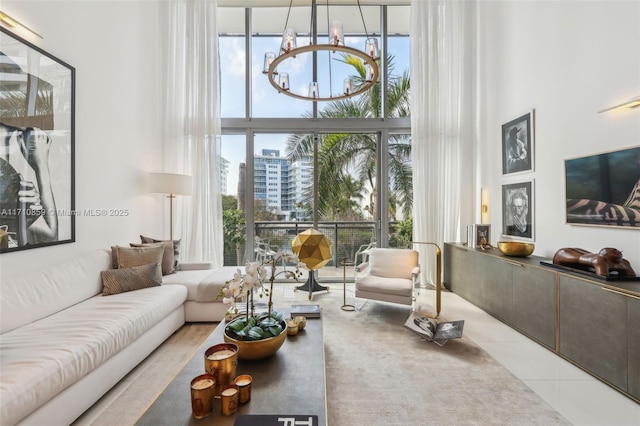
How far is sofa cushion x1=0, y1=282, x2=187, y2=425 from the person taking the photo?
1398 millimetres

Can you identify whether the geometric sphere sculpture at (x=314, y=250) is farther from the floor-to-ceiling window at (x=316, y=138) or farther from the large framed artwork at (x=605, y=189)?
the large framed artwork at (x=605, y=189)

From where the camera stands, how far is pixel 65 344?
5.66 ft

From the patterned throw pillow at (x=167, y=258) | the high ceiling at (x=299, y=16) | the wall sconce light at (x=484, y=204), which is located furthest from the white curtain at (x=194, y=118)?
the wall sconce light at (x=484, y=204)

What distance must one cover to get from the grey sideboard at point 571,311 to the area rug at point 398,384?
59 centimetres

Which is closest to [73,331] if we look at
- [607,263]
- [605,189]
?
[607,263]

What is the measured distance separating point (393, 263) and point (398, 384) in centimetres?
185

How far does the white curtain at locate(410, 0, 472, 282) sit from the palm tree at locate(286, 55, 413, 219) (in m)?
0.33

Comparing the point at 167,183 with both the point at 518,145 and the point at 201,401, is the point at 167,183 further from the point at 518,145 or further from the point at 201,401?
the point at 518,145

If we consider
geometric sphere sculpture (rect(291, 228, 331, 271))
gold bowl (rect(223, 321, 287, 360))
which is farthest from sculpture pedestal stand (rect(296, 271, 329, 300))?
gold bowl (rect(223, 321, 287, 360))

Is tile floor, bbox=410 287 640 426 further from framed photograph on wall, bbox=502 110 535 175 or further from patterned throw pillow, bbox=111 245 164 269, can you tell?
patterned throw pillow, bbox=111 245 164 269

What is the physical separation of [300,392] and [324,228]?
3577 millimetres

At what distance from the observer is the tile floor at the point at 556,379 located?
5.86 ft

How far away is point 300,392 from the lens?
141cm

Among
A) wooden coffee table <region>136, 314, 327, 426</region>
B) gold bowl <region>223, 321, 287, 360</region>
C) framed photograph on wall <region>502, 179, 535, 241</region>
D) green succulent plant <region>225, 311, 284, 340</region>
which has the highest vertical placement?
framed photograph on wall <region>502, 179, 535, 241</region>
